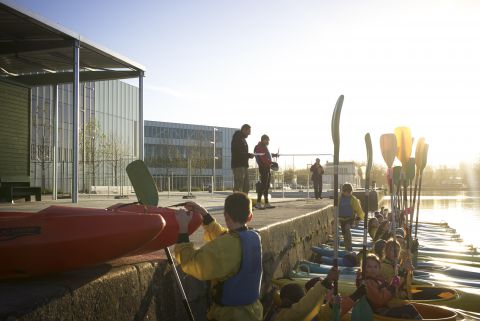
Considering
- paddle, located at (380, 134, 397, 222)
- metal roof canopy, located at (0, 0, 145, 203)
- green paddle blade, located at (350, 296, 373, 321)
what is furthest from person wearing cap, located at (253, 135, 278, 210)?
green paddle blade, located at (350, 296, 373, 321)

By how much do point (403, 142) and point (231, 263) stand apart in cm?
441

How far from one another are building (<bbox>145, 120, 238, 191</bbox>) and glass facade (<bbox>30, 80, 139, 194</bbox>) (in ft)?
24.9

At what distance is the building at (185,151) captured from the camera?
166ft

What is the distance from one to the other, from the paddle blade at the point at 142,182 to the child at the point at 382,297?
230 centimetres

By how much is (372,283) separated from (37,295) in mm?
3436

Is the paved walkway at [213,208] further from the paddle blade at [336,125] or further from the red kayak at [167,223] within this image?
the paddle blade at [336,125]

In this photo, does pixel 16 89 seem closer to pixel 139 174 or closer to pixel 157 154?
pixel 139 174

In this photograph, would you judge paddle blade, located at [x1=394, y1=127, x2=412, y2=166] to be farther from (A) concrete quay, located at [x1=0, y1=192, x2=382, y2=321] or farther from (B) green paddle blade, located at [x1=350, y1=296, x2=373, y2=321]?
(A) concrete quay, located at [x1=0, y1=192, x2=382, y2=321]

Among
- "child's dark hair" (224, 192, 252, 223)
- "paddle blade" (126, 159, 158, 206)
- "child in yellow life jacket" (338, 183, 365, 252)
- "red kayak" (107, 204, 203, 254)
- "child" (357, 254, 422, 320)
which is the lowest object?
"child" (357, 254, 422, 320)

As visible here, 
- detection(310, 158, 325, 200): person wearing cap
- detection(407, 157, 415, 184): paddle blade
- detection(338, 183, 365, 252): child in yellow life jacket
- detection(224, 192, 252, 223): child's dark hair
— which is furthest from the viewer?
detection(310, 158, 325, 200): person wearing cap

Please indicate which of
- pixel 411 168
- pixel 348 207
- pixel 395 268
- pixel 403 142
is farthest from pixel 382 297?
pixel 348 207

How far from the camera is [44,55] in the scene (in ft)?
40.8

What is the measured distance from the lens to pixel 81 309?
8.64 ft

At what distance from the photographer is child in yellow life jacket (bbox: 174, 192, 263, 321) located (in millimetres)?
3070
